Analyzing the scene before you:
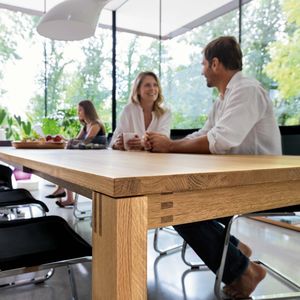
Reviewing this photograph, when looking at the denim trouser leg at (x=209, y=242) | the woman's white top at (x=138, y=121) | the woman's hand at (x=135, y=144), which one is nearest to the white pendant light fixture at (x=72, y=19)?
the woman's white top at (x=138, y=121)

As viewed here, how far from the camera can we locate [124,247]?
18.8 inches

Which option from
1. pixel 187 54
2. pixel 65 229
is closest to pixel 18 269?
pixel 65 229

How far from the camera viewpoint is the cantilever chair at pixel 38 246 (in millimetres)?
875

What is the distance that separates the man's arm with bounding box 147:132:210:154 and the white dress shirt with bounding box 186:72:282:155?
1.8 inches

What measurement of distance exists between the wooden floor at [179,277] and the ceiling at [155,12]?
2.86m

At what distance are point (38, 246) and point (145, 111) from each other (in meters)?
1.56

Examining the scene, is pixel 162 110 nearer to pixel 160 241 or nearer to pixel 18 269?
pixel 160 241

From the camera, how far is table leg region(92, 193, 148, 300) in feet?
1.55

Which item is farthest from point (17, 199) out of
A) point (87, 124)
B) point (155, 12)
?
point (155, 12)

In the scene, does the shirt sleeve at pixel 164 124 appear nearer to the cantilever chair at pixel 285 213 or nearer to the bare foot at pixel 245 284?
the cantilever chair at pixel 285 213

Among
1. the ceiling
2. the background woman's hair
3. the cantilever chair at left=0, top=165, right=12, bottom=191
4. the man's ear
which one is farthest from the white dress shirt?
the ceiling

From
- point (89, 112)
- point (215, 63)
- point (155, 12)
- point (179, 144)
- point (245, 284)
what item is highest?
point (155, 12)

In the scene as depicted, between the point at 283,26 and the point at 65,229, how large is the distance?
3089mm

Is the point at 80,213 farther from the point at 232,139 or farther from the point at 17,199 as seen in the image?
the point at 232,139
